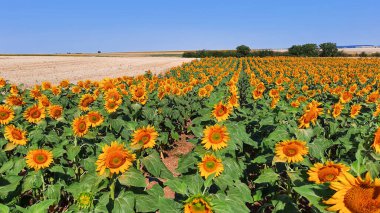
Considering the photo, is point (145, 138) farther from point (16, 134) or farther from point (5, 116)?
point (5, 116)

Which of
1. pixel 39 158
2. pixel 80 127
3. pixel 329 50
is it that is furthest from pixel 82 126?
pixel 329 50

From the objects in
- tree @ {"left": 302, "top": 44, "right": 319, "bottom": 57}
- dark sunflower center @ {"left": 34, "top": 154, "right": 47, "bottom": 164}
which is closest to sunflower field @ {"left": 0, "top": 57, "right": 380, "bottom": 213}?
dark sunflower center @ {"left": 34, "top": 154, "right": 47, "bottom": 164}

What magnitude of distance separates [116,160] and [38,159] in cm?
157

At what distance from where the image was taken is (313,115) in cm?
403

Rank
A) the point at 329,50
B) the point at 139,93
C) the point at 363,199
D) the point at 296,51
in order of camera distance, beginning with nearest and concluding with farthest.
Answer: the point at 363,199
the point at 139,93
the point at 329,50
the point at 296,51

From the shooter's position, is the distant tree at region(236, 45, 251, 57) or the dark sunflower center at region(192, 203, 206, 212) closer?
the dark sunflower center at region(192, 203, 206, 212)

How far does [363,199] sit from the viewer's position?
1.53 meters

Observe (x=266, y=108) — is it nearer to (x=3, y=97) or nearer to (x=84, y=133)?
(x=84, y=133)

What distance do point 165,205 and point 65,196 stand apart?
2.93 m

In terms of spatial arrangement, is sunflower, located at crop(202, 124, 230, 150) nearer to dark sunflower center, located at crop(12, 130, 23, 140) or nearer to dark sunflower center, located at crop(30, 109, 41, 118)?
dark sunflower center, located at crop(12, 130, 23, 140)

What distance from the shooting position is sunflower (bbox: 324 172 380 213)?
1.50 metres

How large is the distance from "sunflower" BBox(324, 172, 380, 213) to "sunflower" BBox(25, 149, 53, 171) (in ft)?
9.96

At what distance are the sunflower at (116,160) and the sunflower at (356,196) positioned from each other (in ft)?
4.92

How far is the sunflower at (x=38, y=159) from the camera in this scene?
135 inches
